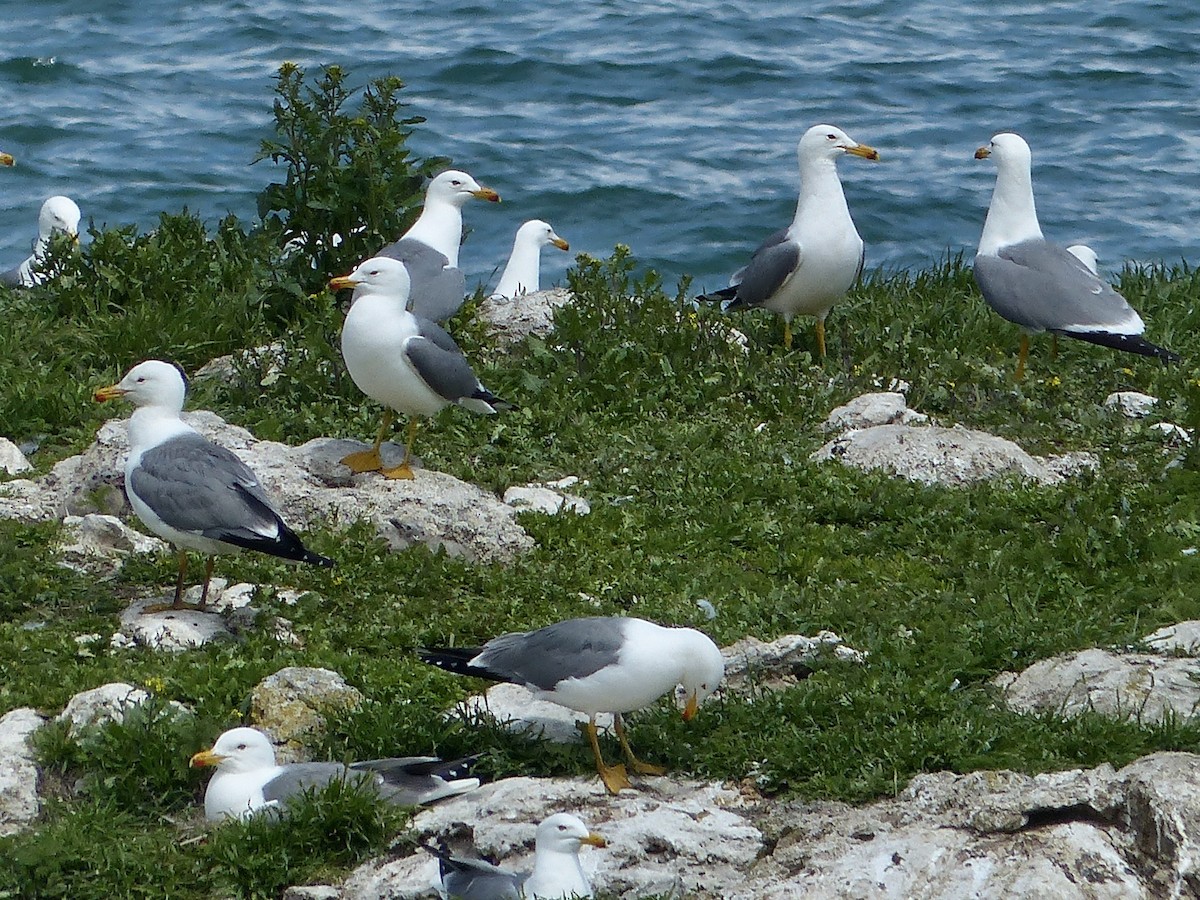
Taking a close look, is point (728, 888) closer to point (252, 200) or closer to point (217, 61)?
point (252, 200)

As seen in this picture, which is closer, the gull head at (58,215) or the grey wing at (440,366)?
the grey wing at (440,366)

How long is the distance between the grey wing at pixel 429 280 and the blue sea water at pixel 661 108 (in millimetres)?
5761

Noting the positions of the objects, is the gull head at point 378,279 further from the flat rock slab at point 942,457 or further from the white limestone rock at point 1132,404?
the white limestone rock at point 1132,404

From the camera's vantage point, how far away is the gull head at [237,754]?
18.2 feet

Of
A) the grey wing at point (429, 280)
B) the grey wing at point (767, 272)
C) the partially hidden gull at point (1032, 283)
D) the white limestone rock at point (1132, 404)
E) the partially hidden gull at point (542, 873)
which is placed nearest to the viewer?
the partially hidden gull at point (542, 873)

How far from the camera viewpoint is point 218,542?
22.3 feet

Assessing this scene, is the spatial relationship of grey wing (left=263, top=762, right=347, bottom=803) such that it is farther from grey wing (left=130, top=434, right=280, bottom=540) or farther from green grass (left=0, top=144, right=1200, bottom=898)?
grey wing (left=130, top=434, right=280, bottom=540)

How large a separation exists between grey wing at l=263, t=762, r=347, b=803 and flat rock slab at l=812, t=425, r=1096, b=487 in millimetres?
3628

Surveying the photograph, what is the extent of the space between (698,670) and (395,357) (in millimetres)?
2855

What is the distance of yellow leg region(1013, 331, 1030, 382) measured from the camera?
964 cm

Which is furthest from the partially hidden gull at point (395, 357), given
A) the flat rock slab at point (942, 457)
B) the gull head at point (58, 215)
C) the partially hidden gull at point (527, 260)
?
the gull head at point (58, 215)

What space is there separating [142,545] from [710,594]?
2.52 metres

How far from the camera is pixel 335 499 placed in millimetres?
7766

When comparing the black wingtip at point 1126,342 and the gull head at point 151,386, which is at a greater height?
the gull head at point 151,386
